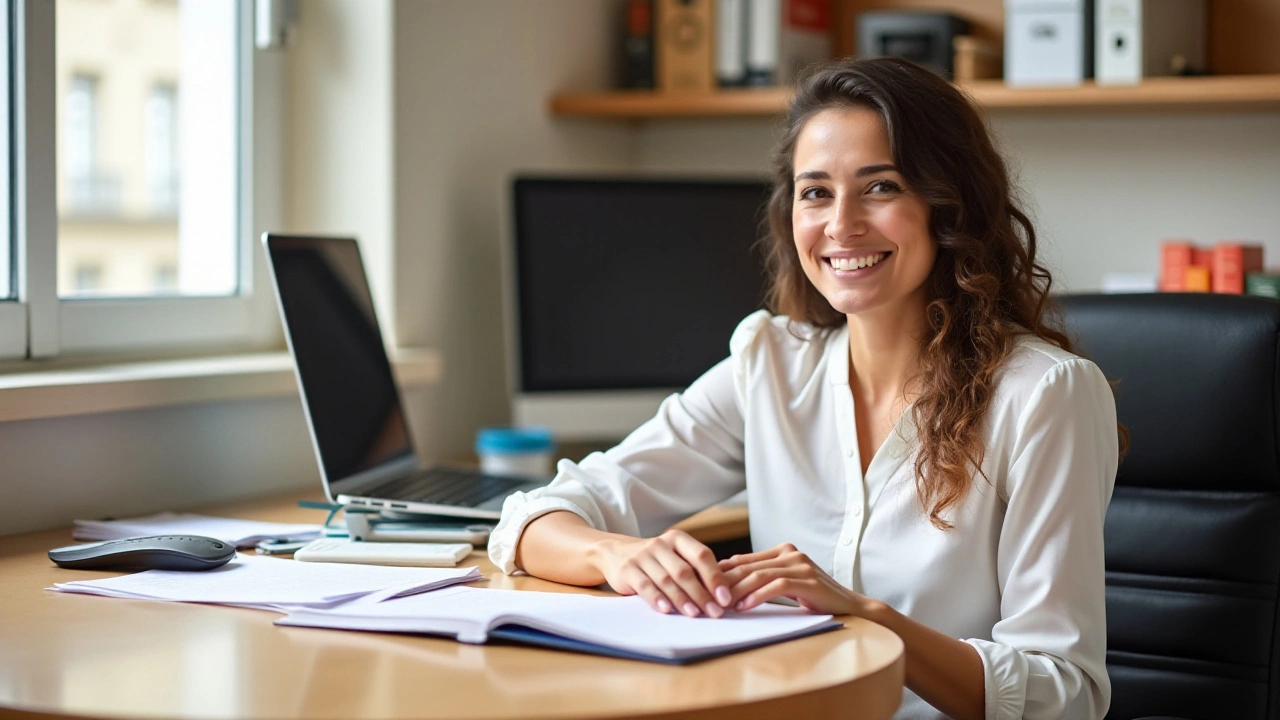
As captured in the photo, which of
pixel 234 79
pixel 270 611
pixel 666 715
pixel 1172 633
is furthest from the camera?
pixel 234 79

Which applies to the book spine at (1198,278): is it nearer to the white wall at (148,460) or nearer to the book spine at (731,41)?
the book spine at (731,41)

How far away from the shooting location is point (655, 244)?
98.5 inches

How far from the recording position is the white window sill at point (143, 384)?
5.37 feet

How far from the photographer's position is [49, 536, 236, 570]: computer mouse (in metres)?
1.36

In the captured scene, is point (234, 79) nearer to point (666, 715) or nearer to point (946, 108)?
point (946, 108)

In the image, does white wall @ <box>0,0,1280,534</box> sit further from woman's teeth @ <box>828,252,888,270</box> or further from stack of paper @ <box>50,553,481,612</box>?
woman's teeth @ <box>828,252,888,270</box>

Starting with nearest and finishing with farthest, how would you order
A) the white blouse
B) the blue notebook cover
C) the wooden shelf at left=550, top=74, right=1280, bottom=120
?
the blue notebook cover
the white blouse
the wooden shelf at left=550, top=74, right=1280, bottom=120

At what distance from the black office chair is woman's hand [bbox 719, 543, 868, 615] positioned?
52 centimetres

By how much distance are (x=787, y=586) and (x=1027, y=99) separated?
5.10ft

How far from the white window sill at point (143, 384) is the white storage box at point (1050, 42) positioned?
4.19ft

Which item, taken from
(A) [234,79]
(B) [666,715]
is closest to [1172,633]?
(B) [666,715]

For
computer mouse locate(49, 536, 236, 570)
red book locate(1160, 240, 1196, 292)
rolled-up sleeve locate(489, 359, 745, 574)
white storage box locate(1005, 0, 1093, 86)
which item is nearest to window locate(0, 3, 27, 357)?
computer mouse locate(49, 536, 236, 570)

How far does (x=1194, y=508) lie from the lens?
5.08ft

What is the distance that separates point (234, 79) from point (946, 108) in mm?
1286
